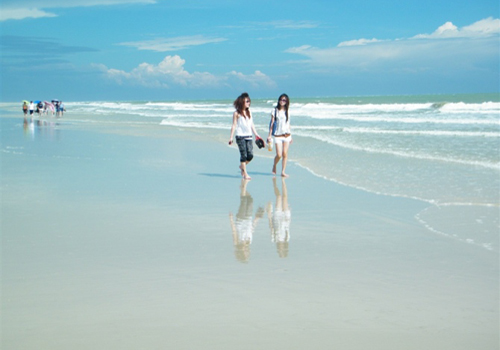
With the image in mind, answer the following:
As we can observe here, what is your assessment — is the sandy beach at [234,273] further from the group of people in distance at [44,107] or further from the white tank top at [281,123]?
the group of people in distance at [44,107]

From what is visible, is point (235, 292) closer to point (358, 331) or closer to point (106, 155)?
point (358, 331)

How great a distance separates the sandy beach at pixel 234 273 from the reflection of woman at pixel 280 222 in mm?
27

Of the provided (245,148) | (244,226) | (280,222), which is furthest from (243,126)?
(244,226)

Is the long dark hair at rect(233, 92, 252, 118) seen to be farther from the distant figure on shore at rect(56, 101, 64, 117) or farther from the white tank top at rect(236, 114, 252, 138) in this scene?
the distant figure on shore at rect(56, 101, 64, 117)

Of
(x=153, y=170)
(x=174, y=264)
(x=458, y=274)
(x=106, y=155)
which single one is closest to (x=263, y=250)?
(x=174, y=264)

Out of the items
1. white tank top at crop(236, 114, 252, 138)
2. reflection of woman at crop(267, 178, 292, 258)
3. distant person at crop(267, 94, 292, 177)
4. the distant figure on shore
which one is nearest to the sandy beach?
reflection of woman at crop(267, 178, 292, 258)

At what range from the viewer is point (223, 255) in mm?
5027

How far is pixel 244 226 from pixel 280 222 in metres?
0.49

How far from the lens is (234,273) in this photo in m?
4.49

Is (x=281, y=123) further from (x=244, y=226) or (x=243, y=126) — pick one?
(x=244, y=226)

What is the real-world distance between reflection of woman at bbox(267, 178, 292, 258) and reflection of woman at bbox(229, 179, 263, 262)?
0.19 meters

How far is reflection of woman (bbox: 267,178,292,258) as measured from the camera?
Result: 17.7 ft

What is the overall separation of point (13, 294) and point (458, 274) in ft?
11.4

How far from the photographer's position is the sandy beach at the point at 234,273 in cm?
338
